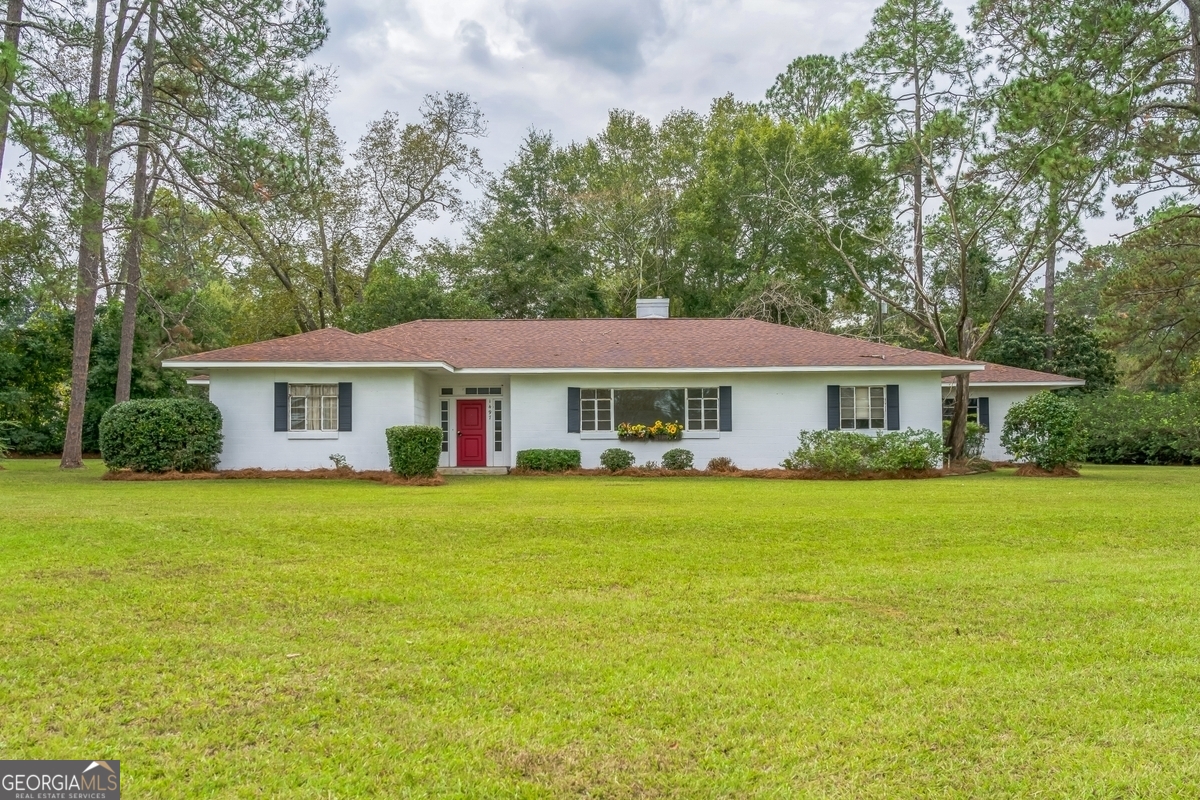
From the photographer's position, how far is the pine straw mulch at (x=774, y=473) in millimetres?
17062

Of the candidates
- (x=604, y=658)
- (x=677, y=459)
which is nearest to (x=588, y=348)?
(x=677, y=459)

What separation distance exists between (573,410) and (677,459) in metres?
2.52

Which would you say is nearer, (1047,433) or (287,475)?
(287,475)

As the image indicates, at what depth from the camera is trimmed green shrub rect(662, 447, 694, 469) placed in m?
18.2

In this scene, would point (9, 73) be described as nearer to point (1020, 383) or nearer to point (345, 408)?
point (345, 408)

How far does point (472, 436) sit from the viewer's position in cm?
1947

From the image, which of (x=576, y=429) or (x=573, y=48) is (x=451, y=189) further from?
(x=576, y=429)

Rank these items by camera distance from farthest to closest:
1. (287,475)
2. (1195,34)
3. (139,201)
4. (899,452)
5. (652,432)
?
(139,201) < (652,432) < (899,452) < (287,475) < (1195,34)

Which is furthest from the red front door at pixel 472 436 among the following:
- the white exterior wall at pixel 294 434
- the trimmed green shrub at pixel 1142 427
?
the trimmed green shrub at pixel 1142 427

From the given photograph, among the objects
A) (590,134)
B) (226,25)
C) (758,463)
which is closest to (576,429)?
(758,463)

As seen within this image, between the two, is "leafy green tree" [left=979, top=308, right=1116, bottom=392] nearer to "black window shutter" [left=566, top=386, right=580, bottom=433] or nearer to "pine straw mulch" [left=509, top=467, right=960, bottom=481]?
"pine straw mulch" [left=509, top=467, right=960, bottom=481]

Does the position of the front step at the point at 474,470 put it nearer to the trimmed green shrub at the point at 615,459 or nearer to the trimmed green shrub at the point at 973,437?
the trimmed green shrub at the point at 615,459

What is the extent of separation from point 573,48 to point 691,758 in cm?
2211

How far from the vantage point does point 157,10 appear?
16.7 m
